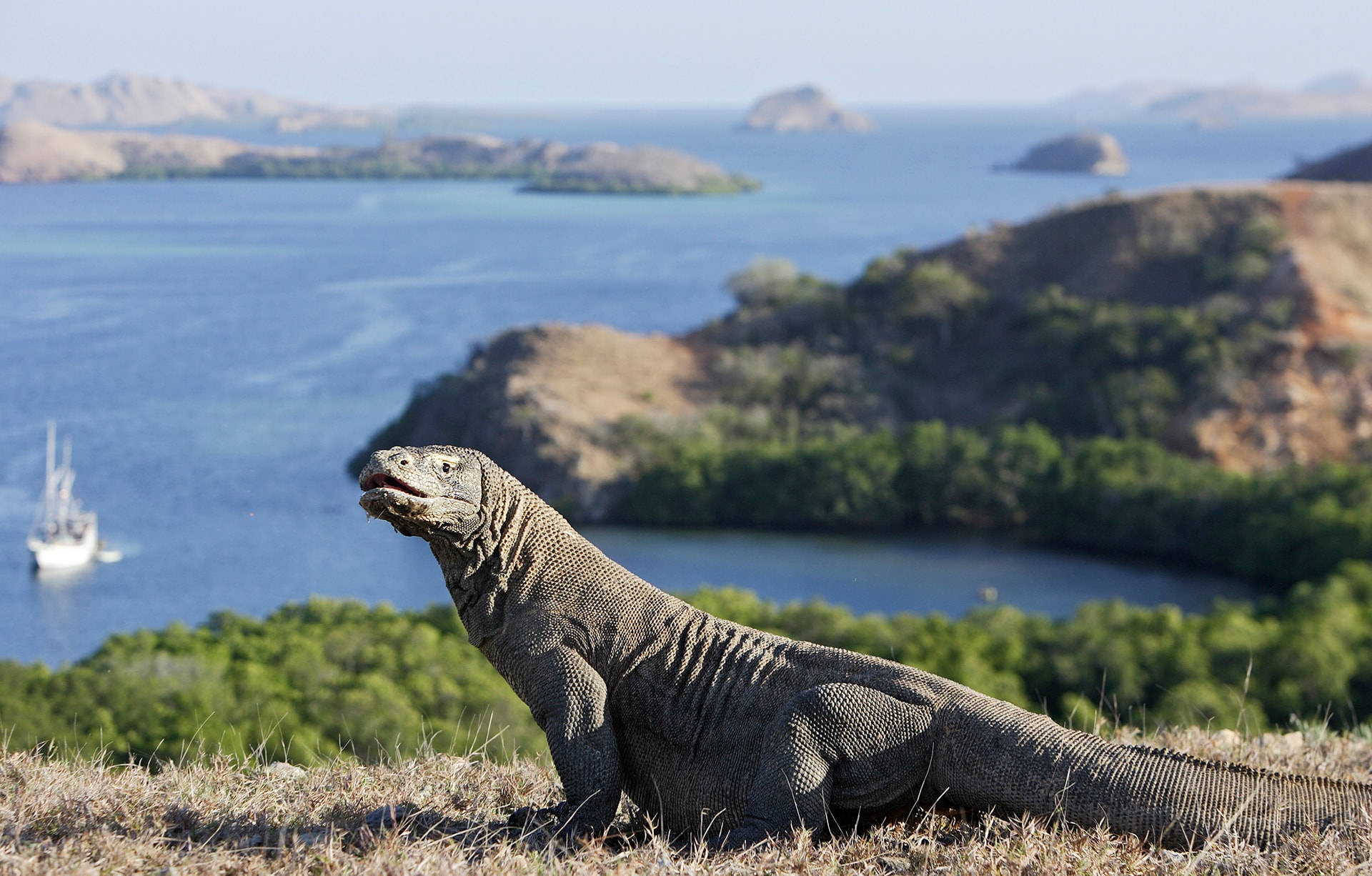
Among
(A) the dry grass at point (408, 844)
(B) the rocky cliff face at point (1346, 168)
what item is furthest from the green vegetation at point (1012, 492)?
(B) the rocky cliff face at point (1346, 168)

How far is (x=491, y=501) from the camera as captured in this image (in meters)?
5.70

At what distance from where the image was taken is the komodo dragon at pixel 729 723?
533 centimetres

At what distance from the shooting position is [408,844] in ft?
17.0

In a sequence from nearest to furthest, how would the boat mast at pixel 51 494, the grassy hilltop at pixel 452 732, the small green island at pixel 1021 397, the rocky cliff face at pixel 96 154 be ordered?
the grassy hilltop at pixel 452 732, the small green island at pixel 1021 397, the boat mast at pixel 51 494, the rocky cliff face at pixel 96 154

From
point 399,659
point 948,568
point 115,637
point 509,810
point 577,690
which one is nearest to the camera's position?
point 577,690

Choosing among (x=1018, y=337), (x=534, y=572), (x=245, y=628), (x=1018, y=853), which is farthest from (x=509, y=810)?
(x=1018, y=337)

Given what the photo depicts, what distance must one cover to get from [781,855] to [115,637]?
26320mm

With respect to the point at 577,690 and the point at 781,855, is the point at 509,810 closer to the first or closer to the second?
the point at 577,690

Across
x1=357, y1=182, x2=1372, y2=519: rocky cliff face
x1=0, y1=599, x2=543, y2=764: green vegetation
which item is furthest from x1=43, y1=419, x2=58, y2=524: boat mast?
x1=0, y1=599, x2=543, y2=764: green vegetation

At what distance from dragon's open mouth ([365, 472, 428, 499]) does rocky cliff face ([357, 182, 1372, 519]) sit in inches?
1748

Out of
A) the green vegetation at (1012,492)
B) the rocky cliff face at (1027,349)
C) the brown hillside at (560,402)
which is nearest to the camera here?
A: the green vegetation at (1012,492)

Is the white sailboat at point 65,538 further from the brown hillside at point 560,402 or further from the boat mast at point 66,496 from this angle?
the brown hillside at point 560,402

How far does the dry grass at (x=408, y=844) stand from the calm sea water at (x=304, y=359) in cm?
1671

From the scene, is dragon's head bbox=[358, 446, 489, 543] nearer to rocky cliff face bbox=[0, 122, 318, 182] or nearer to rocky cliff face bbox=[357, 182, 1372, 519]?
rocky cliff face bbox=[357, 182, 1372, 519]
